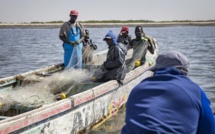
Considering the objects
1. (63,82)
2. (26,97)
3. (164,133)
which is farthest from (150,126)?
(63,82)

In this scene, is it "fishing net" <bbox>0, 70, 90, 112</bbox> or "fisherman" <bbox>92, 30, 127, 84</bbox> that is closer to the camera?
"fishing net" <bbox>0, 70, 90, 112</bbox>

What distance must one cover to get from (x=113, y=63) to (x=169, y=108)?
5.22m

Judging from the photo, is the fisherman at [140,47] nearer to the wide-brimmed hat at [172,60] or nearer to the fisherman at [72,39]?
the fisherman at [72,39]

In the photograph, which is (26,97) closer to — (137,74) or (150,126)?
(137,74)

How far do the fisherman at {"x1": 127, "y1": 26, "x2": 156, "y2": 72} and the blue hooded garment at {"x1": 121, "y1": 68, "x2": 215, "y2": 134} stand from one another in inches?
287

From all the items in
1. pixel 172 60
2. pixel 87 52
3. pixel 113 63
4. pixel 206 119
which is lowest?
pixel 87 52

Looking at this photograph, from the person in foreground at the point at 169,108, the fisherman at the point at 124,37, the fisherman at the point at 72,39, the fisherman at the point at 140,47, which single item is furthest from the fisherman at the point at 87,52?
the person in foreground at the point at 169,108

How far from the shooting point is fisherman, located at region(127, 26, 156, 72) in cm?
977

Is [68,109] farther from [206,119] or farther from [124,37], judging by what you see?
[124,37]

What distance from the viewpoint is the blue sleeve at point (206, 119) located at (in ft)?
7.38

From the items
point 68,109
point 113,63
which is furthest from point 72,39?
point 68,109

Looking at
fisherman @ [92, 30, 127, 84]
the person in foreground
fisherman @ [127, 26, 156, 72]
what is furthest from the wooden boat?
the person in foreground

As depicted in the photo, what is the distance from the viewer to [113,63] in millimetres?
7402

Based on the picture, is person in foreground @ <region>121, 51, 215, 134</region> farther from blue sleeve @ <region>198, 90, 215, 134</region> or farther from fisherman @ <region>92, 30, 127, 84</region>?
fisherman @ <region>92, 30, 127, 84</region>
